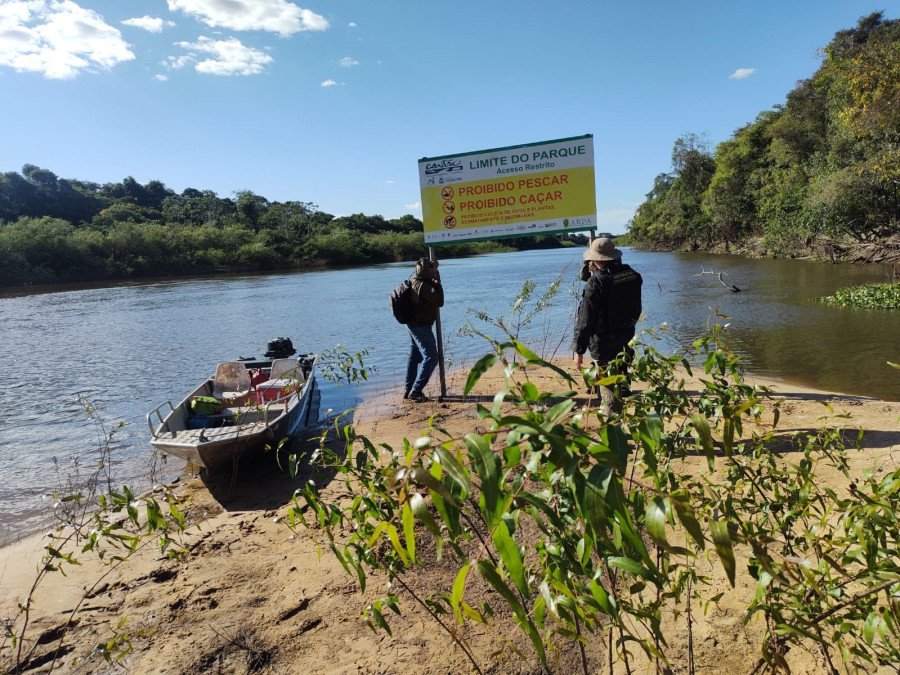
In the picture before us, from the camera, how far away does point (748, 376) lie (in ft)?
32.1

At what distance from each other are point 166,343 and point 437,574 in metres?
18.4

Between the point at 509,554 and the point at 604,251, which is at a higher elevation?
the point at 604,251

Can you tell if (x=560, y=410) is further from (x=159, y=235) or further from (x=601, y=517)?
(x=159, y=235)

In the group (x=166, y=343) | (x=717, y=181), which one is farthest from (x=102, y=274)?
(x=717, y=181)

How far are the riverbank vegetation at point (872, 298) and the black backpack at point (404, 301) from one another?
572 inches

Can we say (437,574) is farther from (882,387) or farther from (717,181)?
(717,181)

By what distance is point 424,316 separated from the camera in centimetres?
792

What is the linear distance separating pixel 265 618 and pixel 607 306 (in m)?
4.15

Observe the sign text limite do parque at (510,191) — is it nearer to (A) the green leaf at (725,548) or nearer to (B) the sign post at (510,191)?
(B) the sign post at (510,191)

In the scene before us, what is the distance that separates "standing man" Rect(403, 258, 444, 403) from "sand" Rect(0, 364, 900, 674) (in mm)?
3074

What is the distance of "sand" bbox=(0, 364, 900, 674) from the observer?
108 inches

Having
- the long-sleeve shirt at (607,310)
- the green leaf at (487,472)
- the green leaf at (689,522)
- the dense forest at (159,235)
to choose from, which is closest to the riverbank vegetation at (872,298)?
the long-sleeve shirt at (607,310)

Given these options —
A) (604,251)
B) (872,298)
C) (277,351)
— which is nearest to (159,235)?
(277,351)

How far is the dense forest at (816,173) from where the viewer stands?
21.2m
